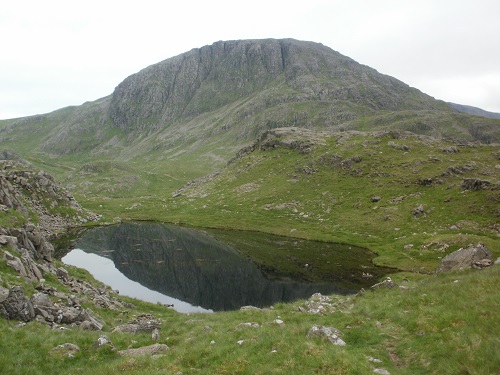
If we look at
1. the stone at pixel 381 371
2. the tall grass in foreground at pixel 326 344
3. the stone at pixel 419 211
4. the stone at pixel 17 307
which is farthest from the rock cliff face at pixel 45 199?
the stone at pixel 419 211

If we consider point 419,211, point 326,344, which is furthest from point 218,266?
point 419,211

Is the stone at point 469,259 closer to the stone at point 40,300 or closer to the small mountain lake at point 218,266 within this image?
the small mountain lake at point 218,266

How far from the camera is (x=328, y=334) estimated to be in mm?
17938

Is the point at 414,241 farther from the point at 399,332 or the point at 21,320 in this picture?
the point at 21,320

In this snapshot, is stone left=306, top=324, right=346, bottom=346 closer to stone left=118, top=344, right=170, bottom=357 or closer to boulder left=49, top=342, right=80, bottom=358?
stone left=118, top=344, right=170, bottom=357

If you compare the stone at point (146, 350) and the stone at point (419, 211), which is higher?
the stone at point (146, 350)

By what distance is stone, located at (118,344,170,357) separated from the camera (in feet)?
58.0

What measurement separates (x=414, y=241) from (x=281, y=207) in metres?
46.2

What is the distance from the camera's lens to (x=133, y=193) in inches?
7151

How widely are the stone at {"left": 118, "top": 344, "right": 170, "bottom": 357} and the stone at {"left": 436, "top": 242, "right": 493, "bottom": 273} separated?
27429 mm

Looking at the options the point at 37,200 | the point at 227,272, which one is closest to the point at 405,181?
the point at 227,272

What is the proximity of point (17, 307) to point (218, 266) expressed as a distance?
4526 centimetres

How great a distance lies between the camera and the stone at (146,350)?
1768 cm

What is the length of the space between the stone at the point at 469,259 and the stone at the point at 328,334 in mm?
18842
